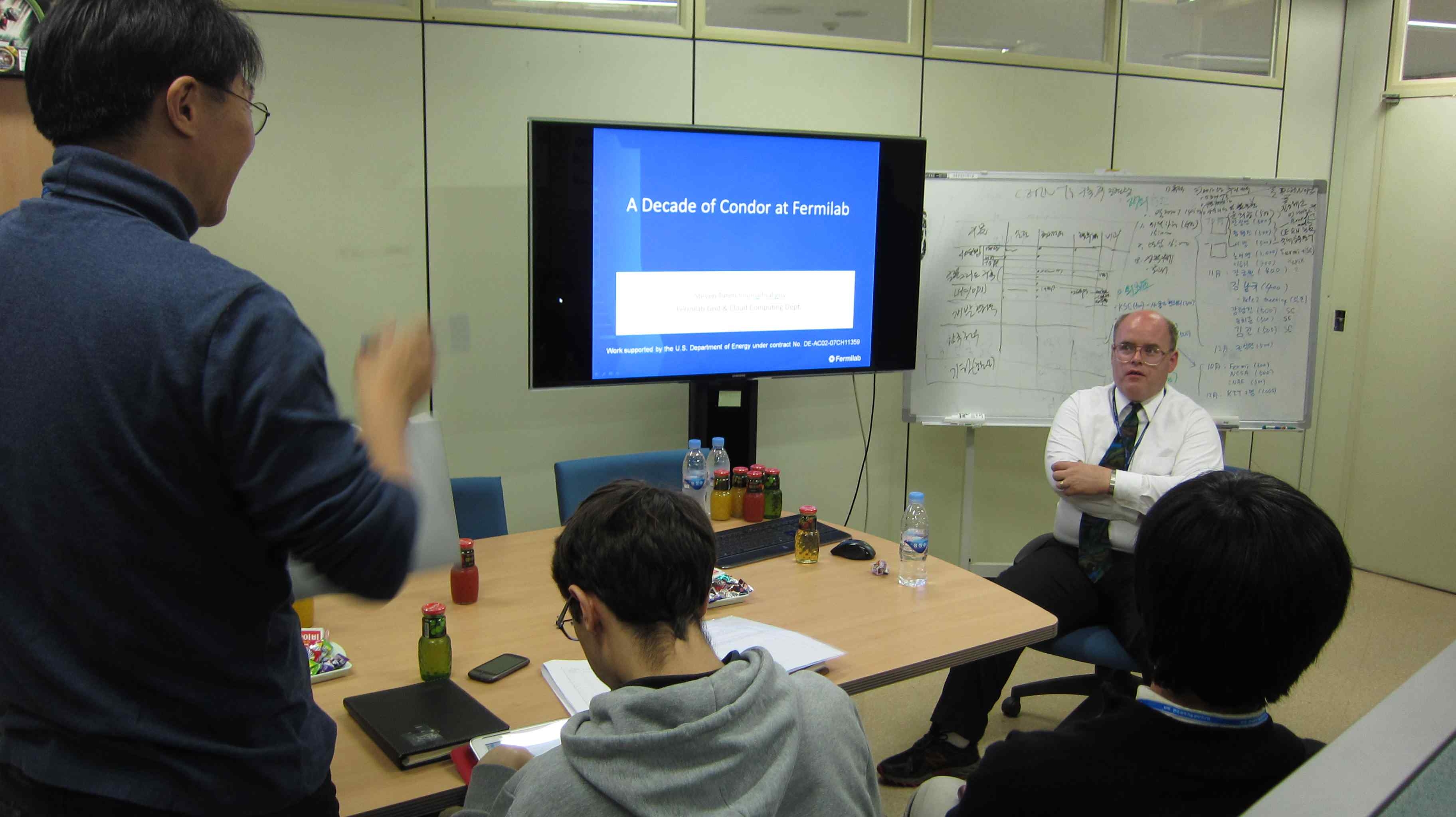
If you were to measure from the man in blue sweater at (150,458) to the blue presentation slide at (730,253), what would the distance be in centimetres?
220

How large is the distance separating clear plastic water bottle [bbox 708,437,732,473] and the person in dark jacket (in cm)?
186

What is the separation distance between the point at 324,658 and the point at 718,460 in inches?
58.0

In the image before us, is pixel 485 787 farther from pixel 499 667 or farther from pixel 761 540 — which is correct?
pixel 761 540

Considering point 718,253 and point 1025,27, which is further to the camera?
point 1025,27

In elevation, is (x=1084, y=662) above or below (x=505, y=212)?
below

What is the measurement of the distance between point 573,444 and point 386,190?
114 centimetres

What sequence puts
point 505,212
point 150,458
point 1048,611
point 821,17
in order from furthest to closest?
point 821,17
point 505,212
point 1048,611
point 150,458

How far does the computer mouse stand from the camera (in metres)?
2.47

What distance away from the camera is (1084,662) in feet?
9.37

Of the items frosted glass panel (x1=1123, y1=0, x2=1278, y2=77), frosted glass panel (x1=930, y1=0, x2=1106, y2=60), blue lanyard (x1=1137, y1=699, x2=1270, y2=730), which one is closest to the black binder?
blue lanyard (x1=1137, y1=699, x2=1270, y2=730)

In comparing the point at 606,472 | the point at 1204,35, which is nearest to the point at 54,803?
the point at 606,472

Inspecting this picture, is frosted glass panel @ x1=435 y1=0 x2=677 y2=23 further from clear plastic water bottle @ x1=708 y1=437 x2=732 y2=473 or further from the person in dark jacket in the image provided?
the person in dark jacket

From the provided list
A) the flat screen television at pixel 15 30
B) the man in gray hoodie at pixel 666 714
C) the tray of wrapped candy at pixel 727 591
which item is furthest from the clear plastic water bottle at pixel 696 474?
the flat screen television at pixel 15 30

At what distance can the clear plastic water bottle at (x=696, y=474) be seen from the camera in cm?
276
